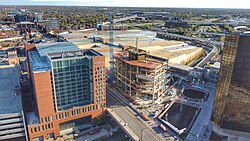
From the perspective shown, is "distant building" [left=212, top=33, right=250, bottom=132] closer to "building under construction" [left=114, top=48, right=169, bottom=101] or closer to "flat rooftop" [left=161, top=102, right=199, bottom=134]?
"flat rooftop" [left=161, top=102, right=199, bottom=134]

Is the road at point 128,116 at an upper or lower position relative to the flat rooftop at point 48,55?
lower

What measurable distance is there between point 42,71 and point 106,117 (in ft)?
105

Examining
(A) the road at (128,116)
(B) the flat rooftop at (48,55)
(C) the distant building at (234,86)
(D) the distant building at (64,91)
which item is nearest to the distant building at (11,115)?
(D) the distant building at (64,91)

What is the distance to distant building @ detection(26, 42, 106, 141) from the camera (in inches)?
2729

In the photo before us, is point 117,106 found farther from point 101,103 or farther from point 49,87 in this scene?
point 49,87

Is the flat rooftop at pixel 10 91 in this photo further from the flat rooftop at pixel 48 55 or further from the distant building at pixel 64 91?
the flat rooftop at pixel 48 55

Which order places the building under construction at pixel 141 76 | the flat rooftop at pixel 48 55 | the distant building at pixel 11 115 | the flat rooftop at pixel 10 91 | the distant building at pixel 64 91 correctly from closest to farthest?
the distant building at pixel 11 115 → the distant building at pixel 64 91 → the flat rooftop at pixel 48 55 → the flat rooftop at pixel 10 91 → the building under construction at pixel 141 76

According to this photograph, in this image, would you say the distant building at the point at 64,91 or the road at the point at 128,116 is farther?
the distant building at the point at 64,91

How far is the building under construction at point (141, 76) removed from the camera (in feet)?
286

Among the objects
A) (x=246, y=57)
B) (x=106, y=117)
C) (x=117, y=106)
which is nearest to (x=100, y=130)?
(x=106, y=117)

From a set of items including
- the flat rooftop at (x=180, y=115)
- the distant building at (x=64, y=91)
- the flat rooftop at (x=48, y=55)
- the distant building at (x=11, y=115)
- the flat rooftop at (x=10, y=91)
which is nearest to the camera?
the distant building at (x=11, y=115)

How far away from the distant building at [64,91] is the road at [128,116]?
7041 mm

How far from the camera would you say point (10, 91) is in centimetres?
8525

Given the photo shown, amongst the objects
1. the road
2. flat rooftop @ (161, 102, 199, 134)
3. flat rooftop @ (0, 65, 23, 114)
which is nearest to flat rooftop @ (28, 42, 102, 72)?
flat rooftop @ (0, 65, 23, 114)
